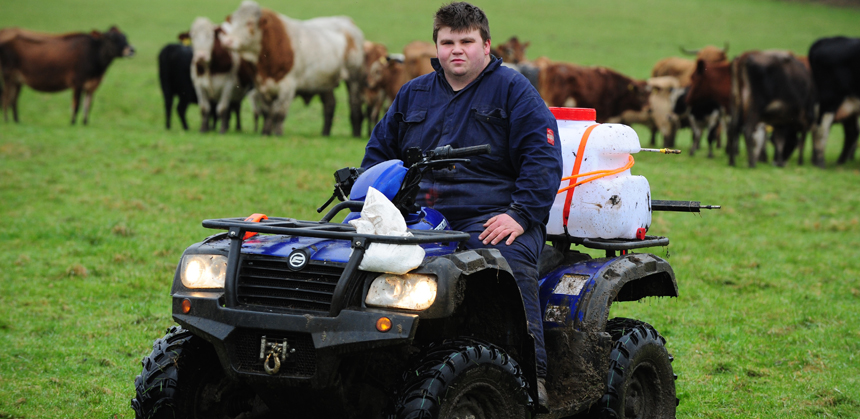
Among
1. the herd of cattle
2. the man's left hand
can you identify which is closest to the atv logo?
the man's left hand

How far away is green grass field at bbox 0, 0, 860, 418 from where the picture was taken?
5.83 m

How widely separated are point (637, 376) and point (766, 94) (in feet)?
55.2

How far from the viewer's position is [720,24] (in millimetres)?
57250

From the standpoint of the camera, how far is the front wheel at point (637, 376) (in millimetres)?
4250

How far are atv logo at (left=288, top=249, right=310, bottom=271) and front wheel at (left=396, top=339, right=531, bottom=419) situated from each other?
55cm

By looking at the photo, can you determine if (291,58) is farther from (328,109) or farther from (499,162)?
(499,162)

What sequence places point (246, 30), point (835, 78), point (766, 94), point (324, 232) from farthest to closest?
point (835, 78), point (246, 30), point (766, 94), point (324, 232)

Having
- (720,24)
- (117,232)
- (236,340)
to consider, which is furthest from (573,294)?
(720,24)

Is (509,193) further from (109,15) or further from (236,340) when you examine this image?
(109,15)

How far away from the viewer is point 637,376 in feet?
15.0

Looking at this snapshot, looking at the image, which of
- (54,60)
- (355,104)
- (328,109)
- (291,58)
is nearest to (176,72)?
(54,60)

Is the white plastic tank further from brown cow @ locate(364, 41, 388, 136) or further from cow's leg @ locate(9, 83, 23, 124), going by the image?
brown cow @ locate(364, 41, 388, 136)

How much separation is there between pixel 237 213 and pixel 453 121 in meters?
7.63

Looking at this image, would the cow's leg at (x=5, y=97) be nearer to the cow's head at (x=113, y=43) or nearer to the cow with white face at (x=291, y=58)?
the cow's head at (x=113, y=43)
